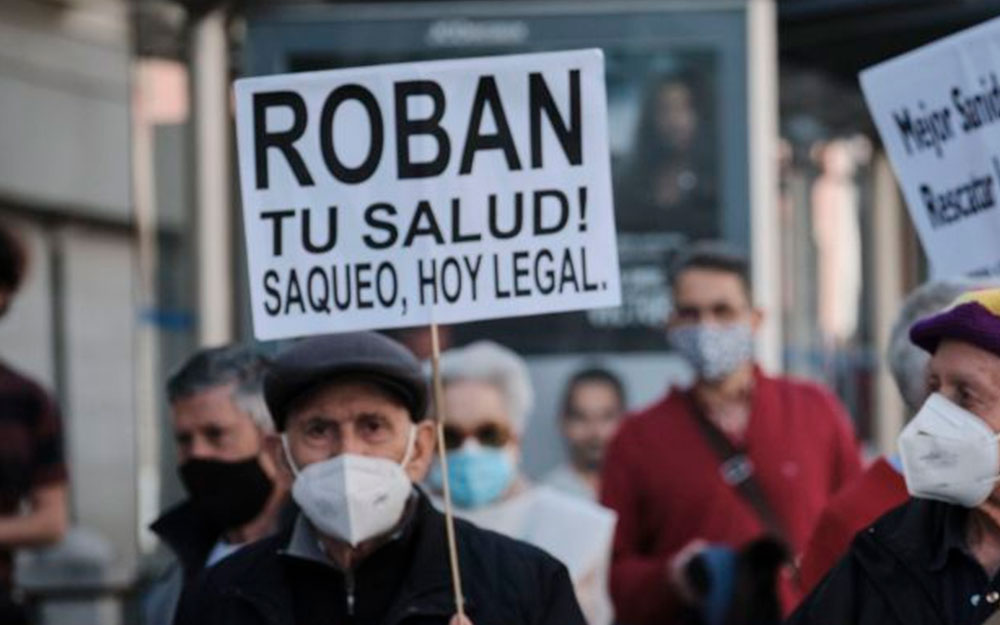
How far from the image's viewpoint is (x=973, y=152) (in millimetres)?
6898

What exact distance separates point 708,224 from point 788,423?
1944mm

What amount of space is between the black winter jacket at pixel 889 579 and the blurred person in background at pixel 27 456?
3.55m

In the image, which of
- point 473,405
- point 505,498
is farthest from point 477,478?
point 473,405

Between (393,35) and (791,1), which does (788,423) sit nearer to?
(393,35)

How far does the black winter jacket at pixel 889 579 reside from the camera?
5.48m

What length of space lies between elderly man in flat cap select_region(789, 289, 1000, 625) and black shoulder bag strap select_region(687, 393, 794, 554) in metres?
2.93

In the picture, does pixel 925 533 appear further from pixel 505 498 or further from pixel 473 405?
pixel 473 405

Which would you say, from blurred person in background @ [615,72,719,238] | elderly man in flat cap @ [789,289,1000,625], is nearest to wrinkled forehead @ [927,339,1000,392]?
elderly man in flat cap @ [789,289,1000,625]

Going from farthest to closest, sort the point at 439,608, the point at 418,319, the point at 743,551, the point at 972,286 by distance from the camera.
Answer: the point at 743,551 → the point at 972,286 → the point at 418,319 → the point at 439,608

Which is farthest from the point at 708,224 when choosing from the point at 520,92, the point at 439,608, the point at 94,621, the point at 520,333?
the point at 439,608

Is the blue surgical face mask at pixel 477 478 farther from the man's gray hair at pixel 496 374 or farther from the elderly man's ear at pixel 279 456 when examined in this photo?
the elderly man's ear at pixel 279 456

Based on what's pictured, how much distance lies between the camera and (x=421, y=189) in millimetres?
6008

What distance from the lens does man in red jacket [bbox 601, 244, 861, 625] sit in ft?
28.1

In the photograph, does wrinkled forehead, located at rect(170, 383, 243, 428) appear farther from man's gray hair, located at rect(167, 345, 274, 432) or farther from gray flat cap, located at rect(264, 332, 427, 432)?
gray flat cap, located at rect(264, 332, 427, 432)
